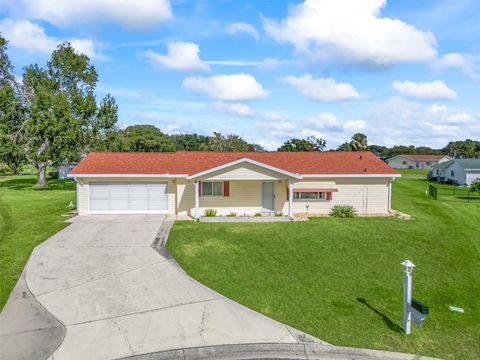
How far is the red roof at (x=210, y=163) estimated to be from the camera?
20.8 meters

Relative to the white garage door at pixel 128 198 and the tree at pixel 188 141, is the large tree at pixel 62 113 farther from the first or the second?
the tree at pixel 188 141

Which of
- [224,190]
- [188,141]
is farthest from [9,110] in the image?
[188,141]

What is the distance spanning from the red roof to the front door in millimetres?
1601

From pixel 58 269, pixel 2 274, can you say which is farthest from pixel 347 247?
pixel 2 274

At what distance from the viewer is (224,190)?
20.3m

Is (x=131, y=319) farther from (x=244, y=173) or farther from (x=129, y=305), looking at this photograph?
(x=244, y=173)

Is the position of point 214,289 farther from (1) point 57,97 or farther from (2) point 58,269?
(1) point 57,97

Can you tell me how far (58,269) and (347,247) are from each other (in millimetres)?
9908

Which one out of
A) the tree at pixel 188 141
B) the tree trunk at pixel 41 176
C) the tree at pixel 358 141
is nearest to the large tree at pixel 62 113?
the tree trunk at pixel 41 176

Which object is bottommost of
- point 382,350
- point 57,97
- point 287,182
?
point 382,350

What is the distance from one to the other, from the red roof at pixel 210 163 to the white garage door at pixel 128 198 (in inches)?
36.2

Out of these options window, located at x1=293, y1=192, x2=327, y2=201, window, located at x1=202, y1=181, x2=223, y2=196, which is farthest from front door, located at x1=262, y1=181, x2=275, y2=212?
window, located at x1=202, y1=181, x2=223, y2=196

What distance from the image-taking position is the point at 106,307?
27.8 ft

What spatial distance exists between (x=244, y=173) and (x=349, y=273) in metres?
9.47
